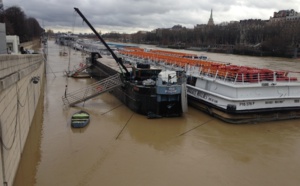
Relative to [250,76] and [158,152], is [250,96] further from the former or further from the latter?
[158,152]

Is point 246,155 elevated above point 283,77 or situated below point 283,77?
below

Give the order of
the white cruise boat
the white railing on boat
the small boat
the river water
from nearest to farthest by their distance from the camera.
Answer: the river water, the small boat, the white cruise boat, the white railing on boat

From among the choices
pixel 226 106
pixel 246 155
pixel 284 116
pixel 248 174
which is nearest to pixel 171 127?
pixel 226 106

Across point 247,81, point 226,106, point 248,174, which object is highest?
point 247,81

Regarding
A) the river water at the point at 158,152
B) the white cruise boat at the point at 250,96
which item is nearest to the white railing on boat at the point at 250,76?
the white cruise boat at the point at 250,96

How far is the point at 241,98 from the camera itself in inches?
706

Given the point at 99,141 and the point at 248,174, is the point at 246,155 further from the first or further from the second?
the point at 99,141

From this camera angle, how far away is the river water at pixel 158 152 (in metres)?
11.2

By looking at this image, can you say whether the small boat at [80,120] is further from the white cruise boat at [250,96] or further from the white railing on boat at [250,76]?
the white railing on boat at [250,76]

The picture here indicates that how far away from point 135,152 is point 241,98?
8.08m

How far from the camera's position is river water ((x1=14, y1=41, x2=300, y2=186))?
1119 centimetres

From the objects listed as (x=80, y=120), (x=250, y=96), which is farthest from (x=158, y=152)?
(x=250, y=96)

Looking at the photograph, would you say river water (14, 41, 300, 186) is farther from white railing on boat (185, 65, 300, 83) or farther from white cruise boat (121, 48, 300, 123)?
white railing on boat (185, 65, 300, 83)

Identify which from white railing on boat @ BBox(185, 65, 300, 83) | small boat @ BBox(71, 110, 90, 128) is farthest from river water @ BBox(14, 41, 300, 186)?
white railing on boat @ BBox(185, 65, 300, 83)
